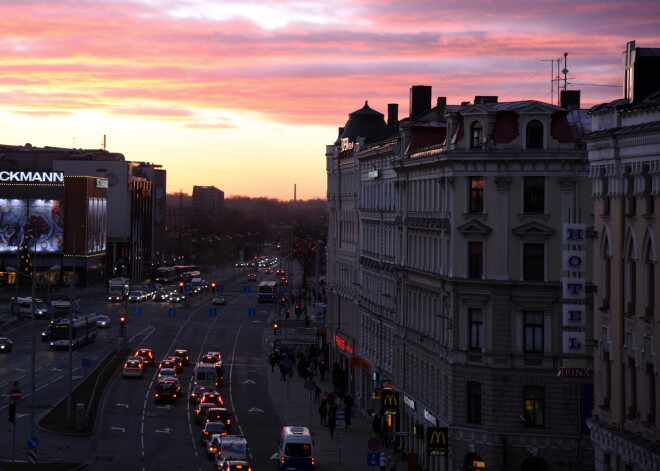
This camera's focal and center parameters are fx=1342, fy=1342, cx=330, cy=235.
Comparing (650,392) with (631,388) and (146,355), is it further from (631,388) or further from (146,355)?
(146,355)

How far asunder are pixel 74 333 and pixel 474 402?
59187 mm

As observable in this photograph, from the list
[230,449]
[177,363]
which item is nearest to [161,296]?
[177,363]

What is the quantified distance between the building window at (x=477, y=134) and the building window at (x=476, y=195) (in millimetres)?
1290

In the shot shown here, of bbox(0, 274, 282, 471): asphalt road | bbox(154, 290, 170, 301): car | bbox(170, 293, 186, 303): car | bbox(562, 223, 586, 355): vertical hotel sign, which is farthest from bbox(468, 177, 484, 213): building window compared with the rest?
bbox(154, 290, 170, 301): car

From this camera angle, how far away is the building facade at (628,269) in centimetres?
3158

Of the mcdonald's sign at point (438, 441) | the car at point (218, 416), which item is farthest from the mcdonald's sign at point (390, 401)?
the mcdonald's sign at point (438, 441)

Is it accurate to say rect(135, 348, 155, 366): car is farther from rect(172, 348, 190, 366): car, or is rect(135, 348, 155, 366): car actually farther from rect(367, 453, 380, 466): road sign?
rect(367, 453, 380, 466): road sign

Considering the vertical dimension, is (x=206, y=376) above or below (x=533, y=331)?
below

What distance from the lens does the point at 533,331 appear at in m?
51.0

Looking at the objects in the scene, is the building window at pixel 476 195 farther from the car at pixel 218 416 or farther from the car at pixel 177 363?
the car at pixel 177 363

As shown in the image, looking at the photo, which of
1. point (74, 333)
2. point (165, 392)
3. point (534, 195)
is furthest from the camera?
point (74, 333)

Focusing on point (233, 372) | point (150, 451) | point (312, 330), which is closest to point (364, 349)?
point (233, 372)

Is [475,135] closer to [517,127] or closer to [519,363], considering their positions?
[517,127]

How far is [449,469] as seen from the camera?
52000 millimetres
